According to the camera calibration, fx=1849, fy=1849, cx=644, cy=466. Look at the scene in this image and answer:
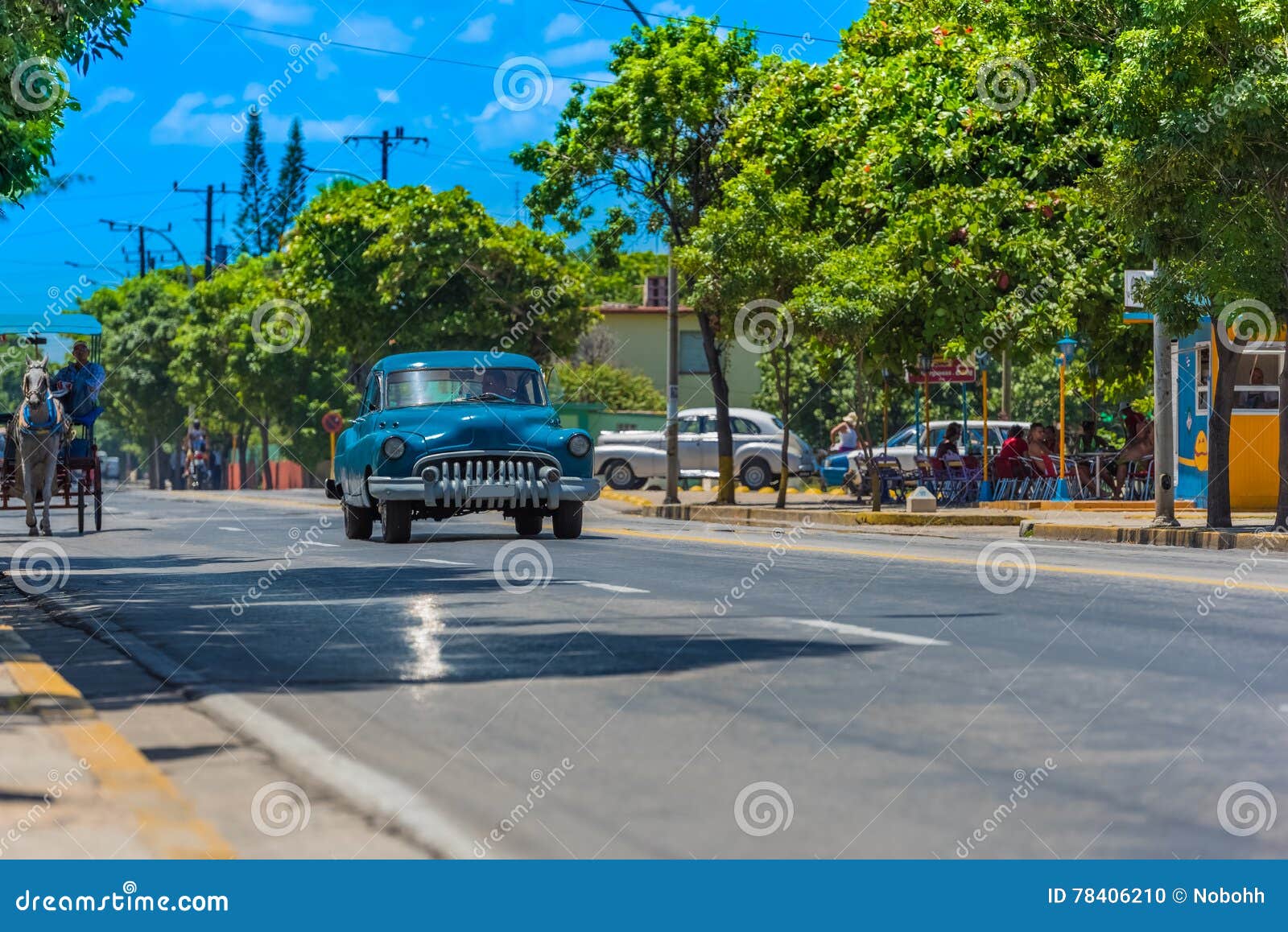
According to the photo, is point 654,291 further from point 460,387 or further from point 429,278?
point 460,387

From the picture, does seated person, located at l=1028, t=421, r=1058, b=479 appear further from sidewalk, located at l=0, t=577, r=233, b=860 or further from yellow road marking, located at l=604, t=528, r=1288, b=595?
sidewalk, located at l=0, t=577, r=233, b=860

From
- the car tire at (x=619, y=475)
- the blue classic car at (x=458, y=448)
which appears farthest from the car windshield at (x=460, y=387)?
the car tire at (x=619, y=475)

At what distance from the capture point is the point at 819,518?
90.8 ft

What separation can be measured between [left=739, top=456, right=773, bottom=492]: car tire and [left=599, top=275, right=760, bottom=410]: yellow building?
36.7m

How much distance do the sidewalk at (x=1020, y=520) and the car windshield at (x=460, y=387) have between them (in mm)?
6567

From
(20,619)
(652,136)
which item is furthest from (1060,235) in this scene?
(20,619)

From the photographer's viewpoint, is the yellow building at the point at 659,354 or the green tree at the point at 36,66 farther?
the yellow building at the point at 659,354

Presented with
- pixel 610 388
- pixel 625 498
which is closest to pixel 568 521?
pixel 625 498

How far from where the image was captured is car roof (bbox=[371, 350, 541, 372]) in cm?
1989

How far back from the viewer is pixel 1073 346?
29844mm

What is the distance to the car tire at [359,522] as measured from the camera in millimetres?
19766

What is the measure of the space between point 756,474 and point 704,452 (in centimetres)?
195

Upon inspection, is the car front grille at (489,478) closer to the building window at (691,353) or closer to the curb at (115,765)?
the curb at (115,765)

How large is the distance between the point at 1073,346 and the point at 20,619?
2165 centimetres
